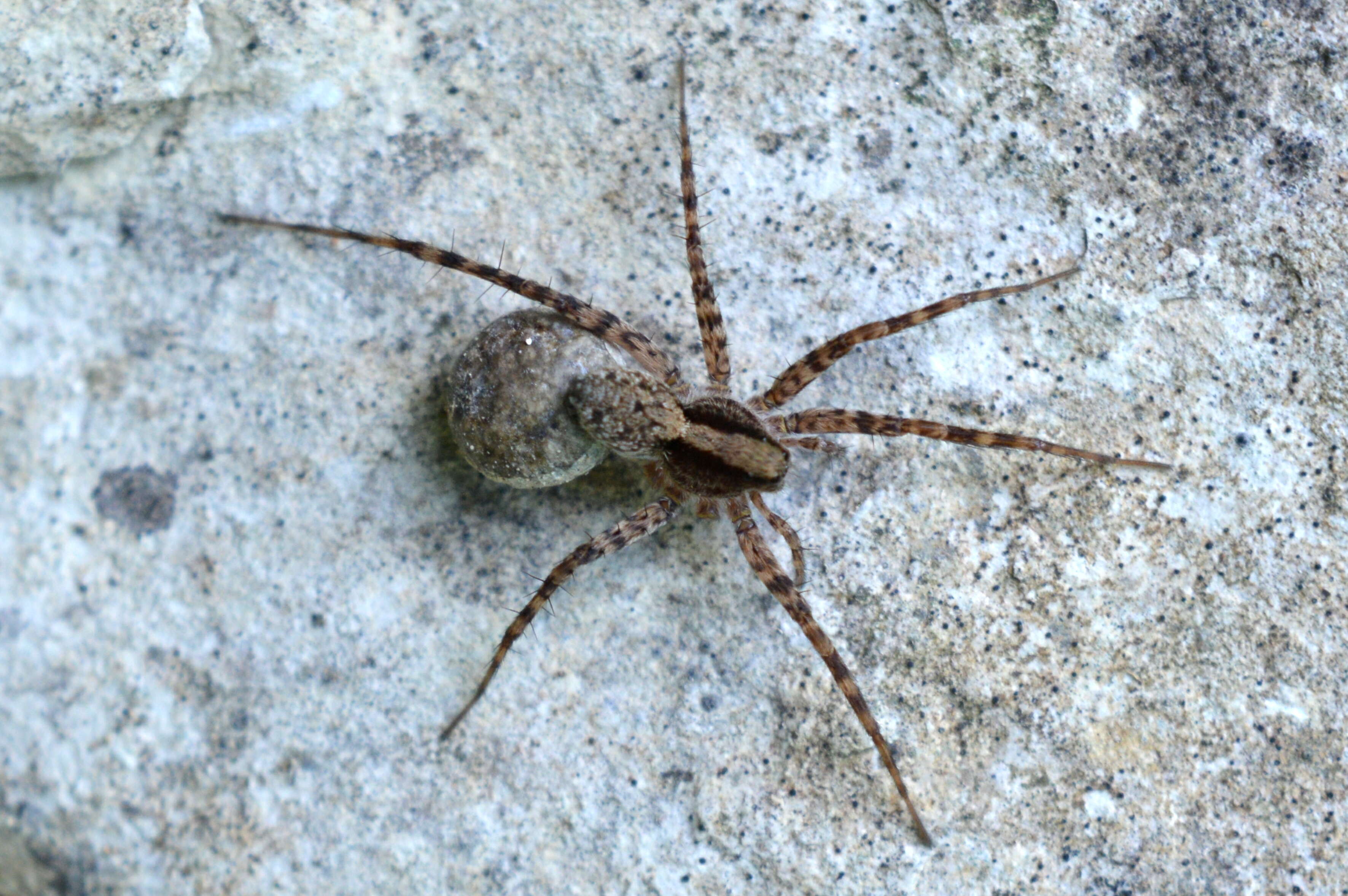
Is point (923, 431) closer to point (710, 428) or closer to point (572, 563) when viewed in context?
point (710, 428)

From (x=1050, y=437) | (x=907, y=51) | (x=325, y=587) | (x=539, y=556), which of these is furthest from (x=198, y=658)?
(x=907, y=51)

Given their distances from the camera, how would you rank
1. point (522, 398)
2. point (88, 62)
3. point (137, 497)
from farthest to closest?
point (137, 497), point (88, 62), point (522, 398)

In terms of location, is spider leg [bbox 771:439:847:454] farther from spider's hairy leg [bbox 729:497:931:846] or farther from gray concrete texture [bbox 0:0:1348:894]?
spider's hairy leg [bbox 729:497:931:846]

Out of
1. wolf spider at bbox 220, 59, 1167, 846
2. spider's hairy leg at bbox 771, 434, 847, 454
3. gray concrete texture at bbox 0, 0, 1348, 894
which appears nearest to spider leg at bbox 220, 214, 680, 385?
wolf spider at bbox 220, 59, 1167, 846

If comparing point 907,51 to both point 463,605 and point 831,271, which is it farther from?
point 463,605

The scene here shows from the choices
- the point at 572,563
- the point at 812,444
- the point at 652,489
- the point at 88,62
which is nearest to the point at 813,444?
the point at 812,444

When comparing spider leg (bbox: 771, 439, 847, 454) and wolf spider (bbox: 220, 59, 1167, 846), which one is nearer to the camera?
wolf spider (bbox: 220, 59, 1167, 846)
